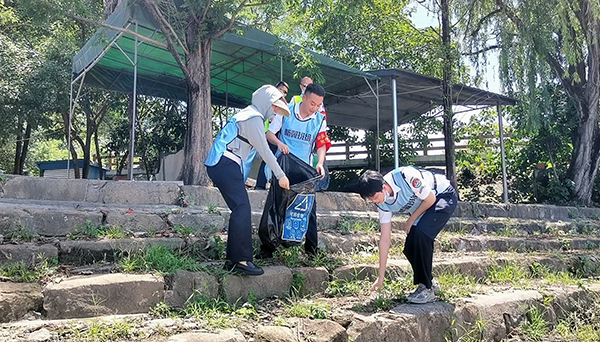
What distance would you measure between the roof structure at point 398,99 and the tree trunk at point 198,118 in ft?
12.2

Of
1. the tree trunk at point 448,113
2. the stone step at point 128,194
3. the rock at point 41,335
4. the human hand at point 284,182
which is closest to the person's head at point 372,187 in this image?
the human hand at point 284,182

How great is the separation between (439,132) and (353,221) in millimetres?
9722

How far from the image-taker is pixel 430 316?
3.50 metres

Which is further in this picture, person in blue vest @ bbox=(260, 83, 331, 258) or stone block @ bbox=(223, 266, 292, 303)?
person in blue vest @ bbox=(260, 83, 331, 258)

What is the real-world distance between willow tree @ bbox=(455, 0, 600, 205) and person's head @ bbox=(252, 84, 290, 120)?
8.95 meters

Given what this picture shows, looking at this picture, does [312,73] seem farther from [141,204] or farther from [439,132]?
[439,132]

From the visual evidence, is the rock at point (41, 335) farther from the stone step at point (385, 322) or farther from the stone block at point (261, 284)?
the stone block at point (261, 284)

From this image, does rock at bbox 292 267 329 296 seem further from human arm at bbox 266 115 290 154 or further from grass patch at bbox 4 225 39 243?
grass patch at bbox 4 225 39 243

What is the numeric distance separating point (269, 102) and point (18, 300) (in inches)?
81.8

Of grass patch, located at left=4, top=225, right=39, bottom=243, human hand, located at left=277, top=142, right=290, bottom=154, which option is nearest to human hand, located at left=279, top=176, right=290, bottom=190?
human hand, located at left=277, top=142, right=290, bottom=154

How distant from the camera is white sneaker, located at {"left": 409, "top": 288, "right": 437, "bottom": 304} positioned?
367 centimetres

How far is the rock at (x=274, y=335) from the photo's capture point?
2.78 m

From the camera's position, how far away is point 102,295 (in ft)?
9.66

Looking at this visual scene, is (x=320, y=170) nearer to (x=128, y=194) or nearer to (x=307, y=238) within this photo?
(x=307, y=238)
